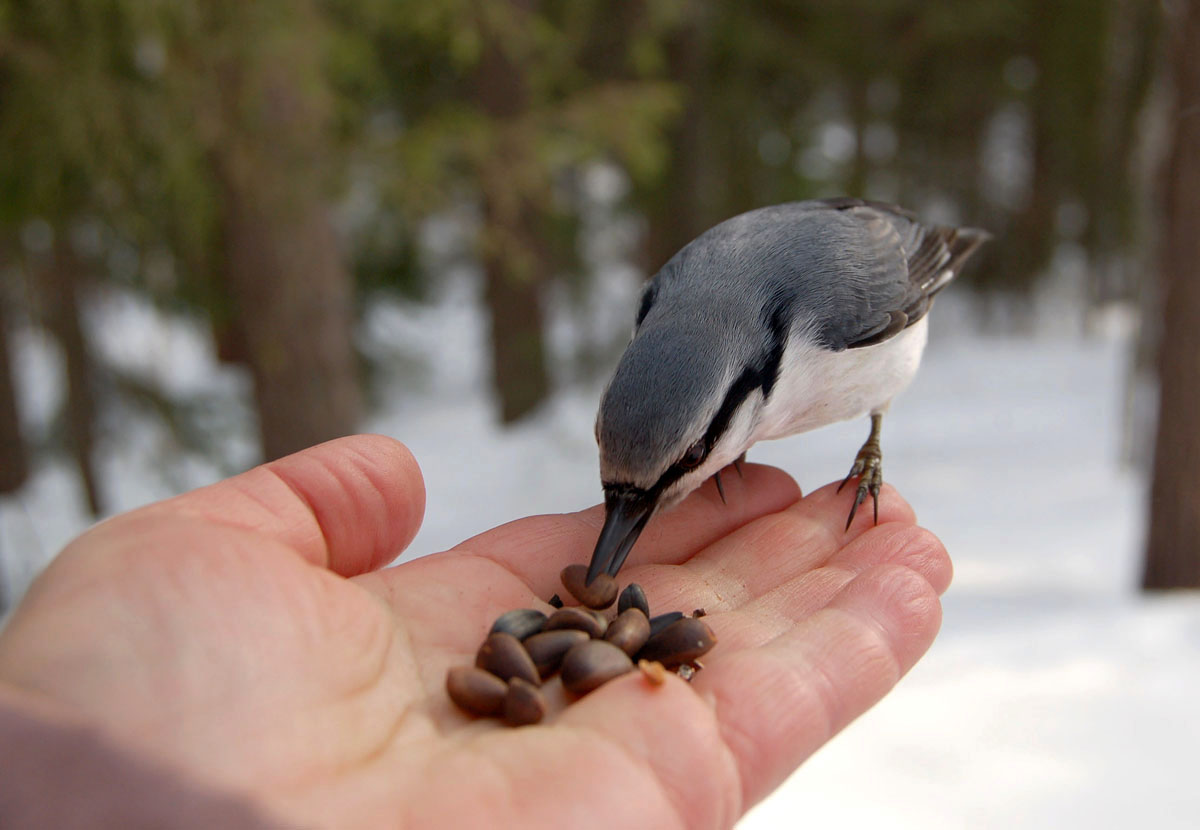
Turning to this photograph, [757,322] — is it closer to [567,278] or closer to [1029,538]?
[1029,538]

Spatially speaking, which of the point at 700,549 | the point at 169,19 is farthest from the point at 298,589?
the point at 169,19

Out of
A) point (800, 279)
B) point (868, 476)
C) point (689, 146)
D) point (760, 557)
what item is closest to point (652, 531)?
point (760, 557)

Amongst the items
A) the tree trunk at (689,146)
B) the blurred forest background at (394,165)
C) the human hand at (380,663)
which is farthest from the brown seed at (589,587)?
the tree trunk at (689,146)

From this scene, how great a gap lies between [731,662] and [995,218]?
50.9ft

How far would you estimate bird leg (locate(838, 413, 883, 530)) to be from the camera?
2.24 m

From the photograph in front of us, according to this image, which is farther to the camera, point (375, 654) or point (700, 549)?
point (700, 549)

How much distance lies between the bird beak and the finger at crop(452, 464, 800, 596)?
0.20 m

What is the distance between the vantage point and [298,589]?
153cm

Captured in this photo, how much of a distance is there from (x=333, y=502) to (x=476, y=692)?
1.62ft

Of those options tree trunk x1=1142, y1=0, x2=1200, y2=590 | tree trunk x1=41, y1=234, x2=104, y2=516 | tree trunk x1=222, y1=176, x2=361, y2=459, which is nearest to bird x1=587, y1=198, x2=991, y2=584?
tree trunk x1=1142, y1=0, x2=1200, y2=590

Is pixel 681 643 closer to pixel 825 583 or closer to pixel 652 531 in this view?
pixel 825 583

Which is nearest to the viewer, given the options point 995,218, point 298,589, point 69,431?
point 298,589

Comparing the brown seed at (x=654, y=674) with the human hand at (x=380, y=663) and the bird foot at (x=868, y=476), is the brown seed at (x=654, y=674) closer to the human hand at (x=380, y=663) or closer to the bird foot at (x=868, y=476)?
the human hand at (x=380, y=663)

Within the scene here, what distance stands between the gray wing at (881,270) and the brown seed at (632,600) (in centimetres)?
78
